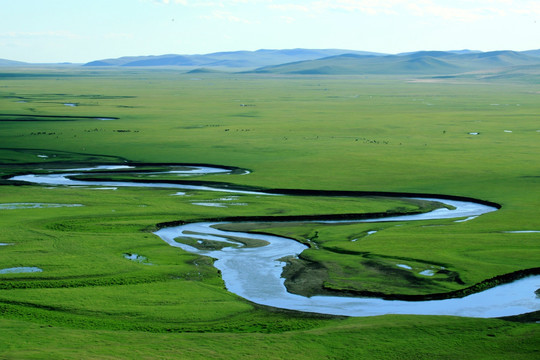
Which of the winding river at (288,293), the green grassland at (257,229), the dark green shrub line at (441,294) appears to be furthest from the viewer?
the dark green shrub line at (441,294)

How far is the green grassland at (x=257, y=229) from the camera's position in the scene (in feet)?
72.0

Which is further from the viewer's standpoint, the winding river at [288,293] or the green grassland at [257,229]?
the winding river at [288,293]

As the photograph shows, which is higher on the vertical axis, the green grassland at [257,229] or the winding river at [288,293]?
the green grassland at [257,229]

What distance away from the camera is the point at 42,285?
2694 cm

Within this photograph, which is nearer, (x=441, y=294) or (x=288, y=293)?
(x=441, y=294)

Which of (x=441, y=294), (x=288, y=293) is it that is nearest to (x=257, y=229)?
(x=288, y=293)

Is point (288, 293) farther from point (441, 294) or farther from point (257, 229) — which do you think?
point (257, 229)

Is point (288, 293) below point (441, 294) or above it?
below

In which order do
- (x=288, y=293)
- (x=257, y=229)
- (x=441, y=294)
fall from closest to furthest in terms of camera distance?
(x=441, y=294) < (x=288, y=293) < (x=257, y=229)

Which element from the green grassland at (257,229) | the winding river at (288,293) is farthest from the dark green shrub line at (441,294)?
the green grassland at (257,229)

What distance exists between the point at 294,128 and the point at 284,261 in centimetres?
5525

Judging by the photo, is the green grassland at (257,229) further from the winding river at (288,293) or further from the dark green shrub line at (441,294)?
the winding river at (288,293)

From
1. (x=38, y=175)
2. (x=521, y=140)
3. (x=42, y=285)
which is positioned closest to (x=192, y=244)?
(x=42, y=285)

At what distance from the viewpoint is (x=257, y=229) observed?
121 ft
